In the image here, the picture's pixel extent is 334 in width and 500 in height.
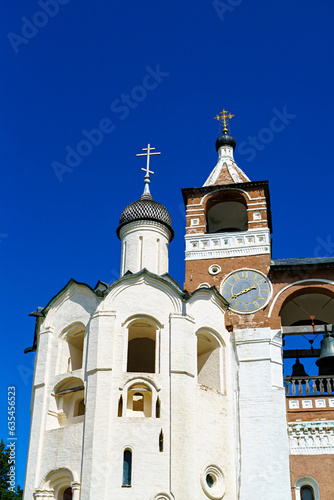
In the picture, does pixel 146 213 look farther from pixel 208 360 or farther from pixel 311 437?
pixel 311 437

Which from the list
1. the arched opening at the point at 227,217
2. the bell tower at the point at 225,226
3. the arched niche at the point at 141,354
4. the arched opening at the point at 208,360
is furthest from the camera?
the arched opening at the point at 227,217

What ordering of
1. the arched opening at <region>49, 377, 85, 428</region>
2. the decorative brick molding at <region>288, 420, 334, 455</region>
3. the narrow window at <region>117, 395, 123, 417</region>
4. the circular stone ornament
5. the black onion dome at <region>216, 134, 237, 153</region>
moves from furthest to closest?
the black onion dome at <region>216, 134, 237, 153</region> → the arched opening at <region>49, 377, 85, 428</region> → the decorative brick molding at <region>288, 420, 334, 455</region> → the narrow window at <region>117, 395, 123, 417</region> → the circular stone ornament

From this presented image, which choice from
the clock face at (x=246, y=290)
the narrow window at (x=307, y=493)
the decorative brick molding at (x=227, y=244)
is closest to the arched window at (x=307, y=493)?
the narrow window at (x=307, y=493)

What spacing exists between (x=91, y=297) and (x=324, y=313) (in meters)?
8.20

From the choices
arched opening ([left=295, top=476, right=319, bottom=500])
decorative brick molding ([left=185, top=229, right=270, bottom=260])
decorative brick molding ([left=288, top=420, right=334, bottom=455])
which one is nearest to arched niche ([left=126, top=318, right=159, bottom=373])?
decorative brick molding ([left=185, top=229, right=270, bottom=260])

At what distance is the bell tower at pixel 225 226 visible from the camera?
2139 centimetres

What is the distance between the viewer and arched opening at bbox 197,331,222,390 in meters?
19.1

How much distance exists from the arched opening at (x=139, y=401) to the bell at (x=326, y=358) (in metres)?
5.15

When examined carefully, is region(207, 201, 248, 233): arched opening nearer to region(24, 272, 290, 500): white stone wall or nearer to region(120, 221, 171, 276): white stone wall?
region(120, 221, 171, 276): white stone wall

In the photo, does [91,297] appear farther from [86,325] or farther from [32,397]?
[32,397]

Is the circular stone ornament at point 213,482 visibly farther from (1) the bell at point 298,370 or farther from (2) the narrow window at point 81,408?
(1) the bell at point 298,370

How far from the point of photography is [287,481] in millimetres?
17453

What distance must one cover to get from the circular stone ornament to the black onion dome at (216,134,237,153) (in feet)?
42.5

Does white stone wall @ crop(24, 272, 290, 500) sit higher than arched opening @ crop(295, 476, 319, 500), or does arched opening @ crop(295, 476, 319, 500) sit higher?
white stone wall @ crop(24, 272, 290, 500)
